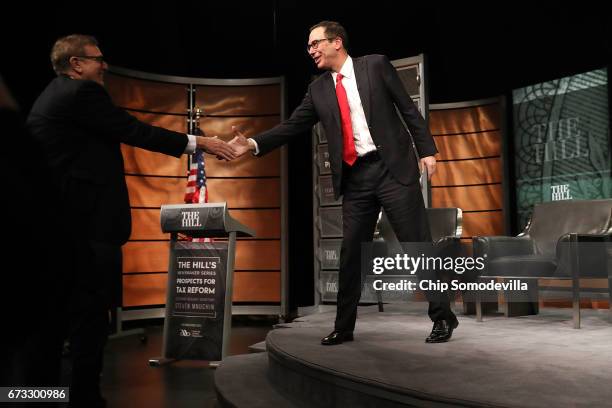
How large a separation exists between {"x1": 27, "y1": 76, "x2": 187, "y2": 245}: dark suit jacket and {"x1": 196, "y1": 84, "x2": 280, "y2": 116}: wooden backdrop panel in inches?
182

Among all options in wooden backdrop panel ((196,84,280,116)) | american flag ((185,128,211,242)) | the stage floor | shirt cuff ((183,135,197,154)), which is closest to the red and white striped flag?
american flag ((185,128,211,242))

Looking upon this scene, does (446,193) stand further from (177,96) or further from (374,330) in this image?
(374,330)

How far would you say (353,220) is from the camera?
118 inches

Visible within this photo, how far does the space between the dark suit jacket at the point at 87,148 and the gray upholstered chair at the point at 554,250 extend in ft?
8.64

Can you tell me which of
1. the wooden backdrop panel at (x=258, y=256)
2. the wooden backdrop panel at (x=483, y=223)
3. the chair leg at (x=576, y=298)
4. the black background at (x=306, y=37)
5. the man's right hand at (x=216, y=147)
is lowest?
the chair leg at (x=576, y=298)

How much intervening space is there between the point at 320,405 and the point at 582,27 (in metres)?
5.42

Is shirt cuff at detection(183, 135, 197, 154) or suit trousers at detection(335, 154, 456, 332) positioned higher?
shirt cuff at detection(183, 135, 197, 154)

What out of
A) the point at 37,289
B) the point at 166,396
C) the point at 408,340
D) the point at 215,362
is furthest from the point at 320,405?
the point at 37,289

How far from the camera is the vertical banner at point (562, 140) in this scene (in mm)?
6422

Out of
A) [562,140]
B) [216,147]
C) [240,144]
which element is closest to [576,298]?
[240,144]

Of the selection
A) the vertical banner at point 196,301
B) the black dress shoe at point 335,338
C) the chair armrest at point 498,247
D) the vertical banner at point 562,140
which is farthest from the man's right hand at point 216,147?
the vertical banner at point 562,140

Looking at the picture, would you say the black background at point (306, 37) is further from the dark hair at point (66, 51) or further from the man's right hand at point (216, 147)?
the dark hair at point (66, 51)

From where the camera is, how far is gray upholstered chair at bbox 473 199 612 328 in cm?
376

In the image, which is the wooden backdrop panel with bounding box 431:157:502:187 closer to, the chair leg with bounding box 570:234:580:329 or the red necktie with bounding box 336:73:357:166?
the chair leg with bounding box 570:234:580:329
